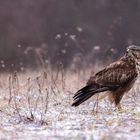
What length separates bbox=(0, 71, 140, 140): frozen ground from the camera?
29.9 feet

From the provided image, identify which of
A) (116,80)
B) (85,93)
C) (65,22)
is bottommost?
(85,93)

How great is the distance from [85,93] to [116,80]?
21.1 inches

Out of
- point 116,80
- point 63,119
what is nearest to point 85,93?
point 116,80

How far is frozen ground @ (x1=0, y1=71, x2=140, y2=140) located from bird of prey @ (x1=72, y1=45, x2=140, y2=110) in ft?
0.79

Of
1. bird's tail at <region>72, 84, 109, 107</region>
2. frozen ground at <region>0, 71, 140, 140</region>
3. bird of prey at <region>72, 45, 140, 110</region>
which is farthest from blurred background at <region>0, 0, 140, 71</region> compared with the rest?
bird's tail at <region>72, 84, 109, 107</region>

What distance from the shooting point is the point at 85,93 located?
11328 mm

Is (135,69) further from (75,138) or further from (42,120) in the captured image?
(75,138)

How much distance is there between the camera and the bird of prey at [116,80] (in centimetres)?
1145

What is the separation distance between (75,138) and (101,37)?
25610mm

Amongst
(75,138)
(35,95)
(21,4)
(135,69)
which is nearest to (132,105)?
(135,69)

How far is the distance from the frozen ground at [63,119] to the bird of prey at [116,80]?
0.24 meters

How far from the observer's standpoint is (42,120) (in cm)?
1009

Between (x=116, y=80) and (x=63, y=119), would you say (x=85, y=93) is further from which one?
(x=63, y=119)

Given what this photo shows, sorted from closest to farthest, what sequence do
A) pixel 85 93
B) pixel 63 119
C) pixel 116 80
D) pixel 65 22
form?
pixel 63 119 → pixel 85 93 → pixel 116 80 → pixel 65 22
